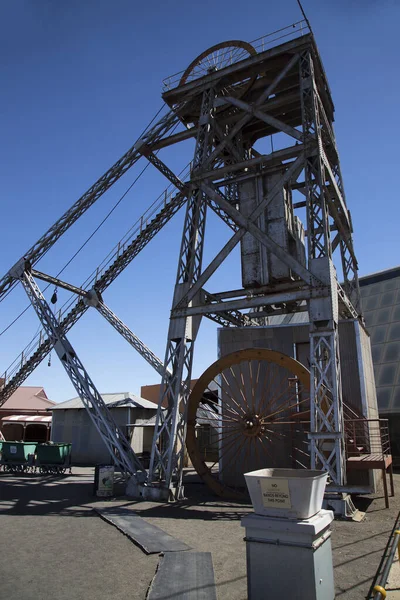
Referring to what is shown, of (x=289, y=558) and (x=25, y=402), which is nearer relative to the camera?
(x=289, y=558)

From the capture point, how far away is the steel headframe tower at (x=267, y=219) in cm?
1227

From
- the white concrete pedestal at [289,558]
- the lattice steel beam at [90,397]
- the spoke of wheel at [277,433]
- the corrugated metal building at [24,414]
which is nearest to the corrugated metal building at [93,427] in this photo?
the corrugated metal building at [24,414]

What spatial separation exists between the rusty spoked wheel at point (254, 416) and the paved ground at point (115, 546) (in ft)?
6.37

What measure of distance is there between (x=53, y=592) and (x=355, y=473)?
1073 centimetres

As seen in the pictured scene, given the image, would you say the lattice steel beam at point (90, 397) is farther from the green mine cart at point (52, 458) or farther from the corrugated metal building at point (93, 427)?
the corrugated metal building at point (93, 427)

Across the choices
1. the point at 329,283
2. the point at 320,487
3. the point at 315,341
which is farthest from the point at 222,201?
the point at 320,487

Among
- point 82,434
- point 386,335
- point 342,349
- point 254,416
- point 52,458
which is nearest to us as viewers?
point 254,416

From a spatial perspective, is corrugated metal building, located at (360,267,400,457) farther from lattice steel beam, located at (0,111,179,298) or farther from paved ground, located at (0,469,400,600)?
lattice steel beam, located at (0,111,179,298)

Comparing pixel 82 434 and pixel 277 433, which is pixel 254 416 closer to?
pixel 277 433

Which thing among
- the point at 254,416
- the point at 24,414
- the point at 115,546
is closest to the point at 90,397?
the point at 254,416

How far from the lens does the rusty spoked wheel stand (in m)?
13.8

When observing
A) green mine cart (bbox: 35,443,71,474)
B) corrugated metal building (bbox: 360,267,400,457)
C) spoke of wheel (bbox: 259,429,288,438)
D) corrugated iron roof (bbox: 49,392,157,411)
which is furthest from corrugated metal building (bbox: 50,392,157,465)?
corrugated metal building (bbox: 360,267,400,457)

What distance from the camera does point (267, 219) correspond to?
51.9 feet

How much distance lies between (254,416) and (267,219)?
23.9ft
